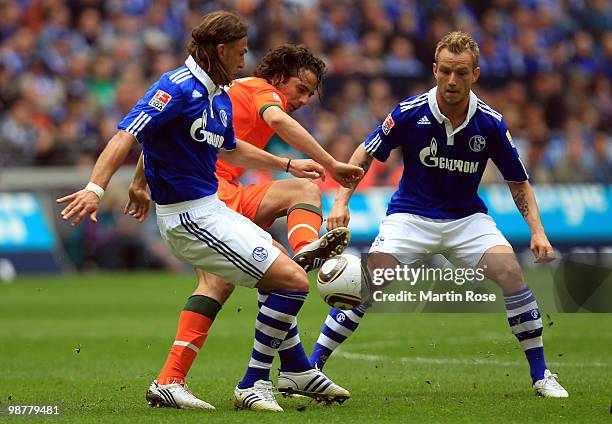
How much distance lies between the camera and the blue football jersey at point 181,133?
605 centimetres

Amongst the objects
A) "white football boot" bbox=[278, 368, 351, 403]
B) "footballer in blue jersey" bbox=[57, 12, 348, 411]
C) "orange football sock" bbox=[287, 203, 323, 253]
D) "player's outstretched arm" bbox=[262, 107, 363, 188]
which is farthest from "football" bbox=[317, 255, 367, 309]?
"white football boot" bbox=[278, 368, 351, 403]

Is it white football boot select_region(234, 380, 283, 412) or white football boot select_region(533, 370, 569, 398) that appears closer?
white football boot select_region(234, 380, 283, 412)

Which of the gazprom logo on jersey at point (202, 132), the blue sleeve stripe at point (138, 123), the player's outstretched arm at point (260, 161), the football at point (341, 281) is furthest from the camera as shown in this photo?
the player's outstretched arm at point (260, 161)

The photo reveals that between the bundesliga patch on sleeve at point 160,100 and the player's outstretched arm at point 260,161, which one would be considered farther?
the player's outstretched arm at point 260,161

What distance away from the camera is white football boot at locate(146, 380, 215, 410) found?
6.46m

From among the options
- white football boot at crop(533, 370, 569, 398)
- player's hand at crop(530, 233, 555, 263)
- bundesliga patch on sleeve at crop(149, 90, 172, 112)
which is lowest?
white football boot at crop(533, 370, 569, 398)

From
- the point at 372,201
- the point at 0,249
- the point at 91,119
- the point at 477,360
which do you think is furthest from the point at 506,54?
the point at 477,360

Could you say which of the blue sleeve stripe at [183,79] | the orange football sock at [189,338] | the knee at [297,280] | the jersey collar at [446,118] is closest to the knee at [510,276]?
the jersey collar at [446,118]

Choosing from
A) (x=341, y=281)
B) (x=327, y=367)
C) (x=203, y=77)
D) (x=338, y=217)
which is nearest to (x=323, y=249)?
(x=341, y=281)

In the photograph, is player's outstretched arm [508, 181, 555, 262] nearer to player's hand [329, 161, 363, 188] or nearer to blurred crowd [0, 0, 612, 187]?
player's hand [329, 161, 363, 188]

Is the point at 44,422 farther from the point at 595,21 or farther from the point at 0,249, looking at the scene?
the point at 595,21

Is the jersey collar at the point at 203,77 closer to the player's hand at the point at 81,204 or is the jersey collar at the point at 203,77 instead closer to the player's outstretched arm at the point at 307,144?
the player's outstretched arm at the point at 307,144

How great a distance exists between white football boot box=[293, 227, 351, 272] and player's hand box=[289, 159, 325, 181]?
1.14 ft

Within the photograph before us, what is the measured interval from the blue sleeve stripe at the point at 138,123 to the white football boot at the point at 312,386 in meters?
1.89
